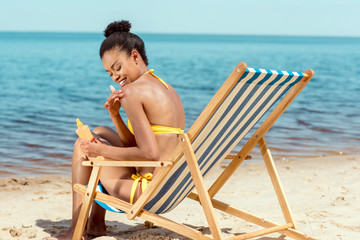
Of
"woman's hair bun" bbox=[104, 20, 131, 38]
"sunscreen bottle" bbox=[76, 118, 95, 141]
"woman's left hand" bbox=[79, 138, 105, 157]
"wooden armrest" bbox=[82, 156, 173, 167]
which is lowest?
"wooden armrest" bbox=[82, 156, 173, 167]

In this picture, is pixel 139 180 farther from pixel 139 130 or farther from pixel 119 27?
pixel 119 27

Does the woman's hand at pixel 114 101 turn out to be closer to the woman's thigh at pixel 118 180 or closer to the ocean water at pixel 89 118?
the woman's thigh at pixel 118 180

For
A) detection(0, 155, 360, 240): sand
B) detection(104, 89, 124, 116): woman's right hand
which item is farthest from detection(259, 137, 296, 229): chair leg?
Answer: detection(104, 89, 124, 116): woman's right hand

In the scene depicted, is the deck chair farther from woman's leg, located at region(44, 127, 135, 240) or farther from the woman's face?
the woman's face

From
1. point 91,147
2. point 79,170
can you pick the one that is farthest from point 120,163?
point 79,170

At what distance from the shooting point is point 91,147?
10.2 feet

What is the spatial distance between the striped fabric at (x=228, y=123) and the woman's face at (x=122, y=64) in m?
0.68

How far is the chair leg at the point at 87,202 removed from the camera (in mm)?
3076

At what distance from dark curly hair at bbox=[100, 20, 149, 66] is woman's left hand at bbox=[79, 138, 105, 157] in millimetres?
570

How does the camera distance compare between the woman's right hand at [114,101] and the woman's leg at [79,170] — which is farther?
the woman's leg at [79,170]

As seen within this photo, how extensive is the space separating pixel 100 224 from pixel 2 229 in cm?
71

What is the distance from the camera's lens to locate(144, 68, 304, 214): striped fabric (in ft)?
8.95

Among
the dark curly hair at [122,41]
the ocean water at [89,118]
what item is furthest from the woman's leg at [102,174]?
the ocean water at [89,118]

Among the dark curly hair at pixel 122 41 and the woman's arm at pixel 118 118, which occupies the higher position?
the dark curly hair at pixel 122 41
